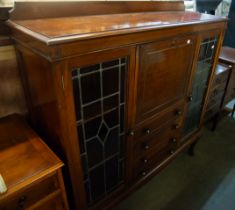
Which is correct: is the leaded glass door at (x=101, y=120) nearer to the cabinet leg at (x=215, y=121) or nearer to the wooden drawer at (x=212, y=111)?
the wooden drawer at (x=212, y=111)

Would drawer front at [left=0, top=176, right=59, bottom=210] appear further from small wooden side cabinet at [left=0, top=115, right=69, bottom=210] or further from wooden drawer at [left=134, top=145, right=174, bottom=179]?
wooden drawer at [left=134, top=145, right=174, bottom=179]

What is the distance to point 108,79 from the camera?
2.90ft

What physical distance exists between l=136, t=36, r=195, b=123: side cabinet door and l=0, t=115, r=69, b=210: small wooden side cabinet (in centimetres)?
50

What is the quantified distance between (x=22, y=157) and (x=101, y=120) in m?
0.36

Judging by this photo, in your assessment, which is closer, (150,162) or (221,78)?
(150,162)

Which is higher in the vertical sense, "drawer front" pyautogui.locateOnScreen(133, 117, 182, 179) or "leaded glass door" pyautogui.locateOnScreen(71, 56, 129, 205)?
"leaded glass door" pyautogui.locateOnScreen(71, 56, 129, 205)

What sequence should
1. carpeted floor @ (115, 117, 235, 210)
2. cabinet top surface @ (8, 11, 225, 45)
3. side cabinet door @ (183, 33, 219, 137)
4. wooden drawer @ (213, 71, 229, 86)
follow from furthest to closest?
wooden drawer @ (213, 71, 229, 86) < carpeted floor @ (115, 117, 235, 210) < side cabinet door @ (183, 33, 219, 137) < cabinet top surface @ (8, 11, 225, 45)

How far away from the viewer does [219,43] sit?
4.49ft

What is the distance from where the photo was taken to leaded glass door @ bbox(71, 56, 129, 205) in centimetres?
83

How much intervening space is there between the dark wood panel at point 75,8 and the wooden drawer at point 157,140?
74 centimetres

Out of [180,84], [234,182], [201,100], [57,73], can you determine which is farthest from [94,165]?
[234,182]

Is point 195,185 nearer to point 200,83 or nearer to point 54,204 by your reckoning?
point 200,83

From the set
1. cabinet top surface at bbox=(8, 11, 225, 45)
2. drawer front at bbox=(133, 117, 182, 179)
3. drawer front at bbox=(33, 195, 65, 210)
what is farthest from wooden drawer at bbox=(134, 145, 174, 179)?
cabinet top surface at bbox=(8, 11, 225, 45)

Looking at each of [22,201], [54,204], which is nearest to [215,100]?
[54,204]
